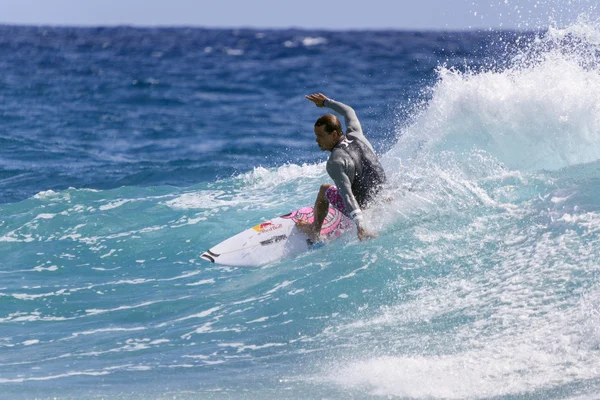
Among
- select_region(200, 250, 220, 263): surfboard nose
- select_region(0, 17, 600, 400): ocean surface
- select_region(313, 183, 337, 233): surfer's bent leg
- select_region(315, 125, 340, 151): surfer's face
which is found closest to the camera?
select_region(0, 17, 600, 400): ocean surface

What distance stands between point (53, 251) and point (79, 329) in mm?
2825

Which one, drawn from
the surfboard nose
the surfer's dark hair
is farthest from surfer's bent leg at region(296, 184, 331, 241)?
the surfboard nose

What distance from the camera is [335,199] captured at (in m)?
8.99

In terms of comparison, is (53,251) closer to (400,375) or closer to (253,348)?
(253,348)

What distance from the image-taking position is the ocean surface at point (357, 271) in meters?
6.23

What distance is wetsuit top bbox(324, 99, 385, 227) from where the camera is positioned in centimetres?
859

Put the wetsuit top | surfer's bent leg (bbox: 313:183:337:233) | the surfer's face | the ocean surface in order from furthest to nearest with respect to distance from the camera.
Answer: surfer's bent leg (bbox: 313:183:337:233) < the surfer's face < the wetsuit top < the ocean surface

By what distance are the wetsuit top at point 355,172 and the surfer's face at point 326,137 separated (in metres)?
0.06

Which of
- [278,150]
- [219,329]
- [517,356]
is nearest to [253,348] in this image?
[219,329]

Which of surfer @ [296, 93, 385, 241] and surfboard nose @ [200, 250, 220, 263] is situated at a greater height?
surfer @ [296, 93, 385, 241]

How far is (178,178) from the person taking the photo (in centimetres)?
1554

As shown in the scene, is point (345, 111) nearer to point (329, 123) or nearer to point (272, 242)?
point (329, 123)

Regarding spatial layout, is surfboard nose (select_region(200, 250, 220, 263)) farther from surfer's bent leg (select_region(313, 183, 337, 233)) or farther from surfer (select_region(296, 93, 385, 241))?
surfer's bent leg (select_region(313, 183, 337, 233))

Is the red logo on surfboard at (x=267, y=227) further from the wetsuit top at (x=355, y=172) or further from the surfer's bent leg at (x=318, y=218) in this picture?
the wetsuit top at (x=355, y=172)
